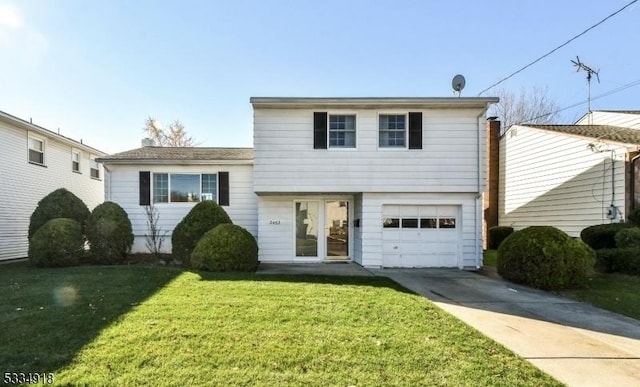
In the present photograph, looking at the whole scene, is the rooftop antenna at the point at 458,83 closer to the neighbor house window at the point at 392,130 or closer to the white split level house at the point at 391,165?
the white split level house at the point at 391,165

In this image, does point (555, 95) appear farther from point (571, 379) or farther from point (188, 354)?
point (188, 354)

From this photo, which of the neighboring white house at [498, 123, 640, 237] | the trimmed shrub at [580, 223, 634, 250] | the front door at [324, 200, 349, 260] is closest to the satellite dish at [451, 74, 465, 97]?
the neighboring white house at [498, 123, 640, 237]

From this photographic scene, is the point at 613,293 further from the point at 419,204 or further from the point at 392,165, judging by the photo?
the point at 392,165

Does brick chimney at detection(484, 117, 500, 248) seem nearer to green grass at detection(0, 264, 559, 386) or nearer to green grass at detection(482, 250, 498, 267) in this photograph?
green grass at detection(482, 250, 498, 267)

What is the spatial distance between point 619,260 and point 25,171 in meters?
19.2

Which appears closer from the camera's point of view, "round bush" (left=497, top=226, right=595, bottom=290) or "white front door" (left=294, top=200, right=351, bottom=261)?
"round bush" (left=497, top=226, right=595, bottom=290)

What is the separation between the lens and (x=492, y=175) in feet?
60.8

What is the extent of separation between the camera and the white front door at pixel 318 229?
1242 cm

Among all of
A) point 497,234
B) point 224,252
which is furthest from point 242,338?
point 497,234

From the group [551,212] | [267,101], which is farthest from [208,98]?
[551,212]

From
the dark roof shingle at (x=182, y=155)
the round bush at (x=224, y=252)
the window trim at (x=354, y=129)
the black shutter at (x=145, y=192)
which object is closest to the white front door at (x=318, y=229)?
the window trim at (x=354, y=129)

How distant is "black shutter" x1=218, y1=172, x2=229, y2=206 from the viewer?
521 inches

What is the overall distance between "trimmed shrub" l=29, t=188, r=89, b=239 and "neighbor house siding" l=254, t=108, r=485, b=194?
19.7 ft

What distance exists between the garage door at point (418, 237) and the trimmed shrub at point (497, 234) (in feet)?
21.8
